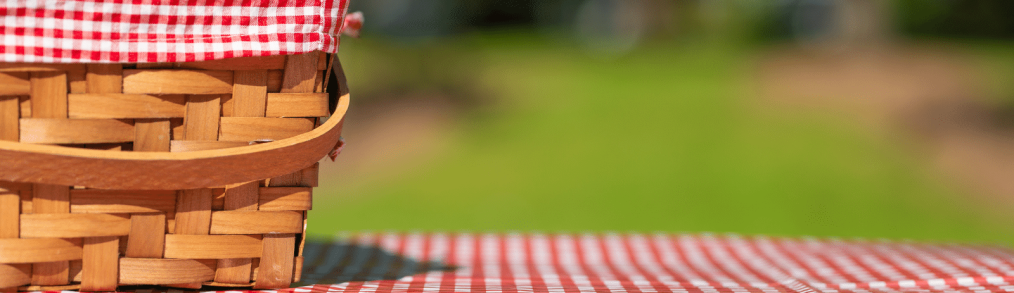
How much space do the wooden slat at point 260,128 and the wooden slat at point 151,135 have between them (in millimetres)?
38

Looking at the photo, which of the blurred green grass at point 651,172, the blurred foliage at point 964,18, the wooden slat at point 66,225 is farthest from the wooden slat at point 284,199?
the blurred foliage at point 964,18

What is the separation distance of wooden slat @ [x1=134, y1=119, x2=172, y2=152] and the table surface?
164 mm

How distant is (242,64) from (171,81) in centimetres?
5

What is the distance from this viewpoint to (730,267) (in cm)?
105

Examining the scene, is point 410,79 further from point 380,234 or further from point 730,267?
point 730,267

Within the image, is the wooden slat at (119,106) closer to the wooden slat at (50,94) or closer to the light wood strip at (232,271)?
the wooden slat at (50,94)

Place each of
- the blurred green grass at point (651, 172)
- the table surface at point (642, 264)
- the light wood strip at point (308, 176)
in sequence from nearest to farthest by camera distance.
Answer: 1. the light wood strip at point (308, 176)
2. the table surface at point (642, 264)
3. the blurred green grass at point (651, 172)

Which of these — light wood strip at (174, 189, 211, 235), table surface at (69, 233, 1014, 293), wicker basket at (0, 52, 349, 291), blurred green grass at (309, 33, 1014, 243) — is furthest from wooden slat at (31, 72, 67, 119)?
blurred green grass at (309, 33, 1014, 243)

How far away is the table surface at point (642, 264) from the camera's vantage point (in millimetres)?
808

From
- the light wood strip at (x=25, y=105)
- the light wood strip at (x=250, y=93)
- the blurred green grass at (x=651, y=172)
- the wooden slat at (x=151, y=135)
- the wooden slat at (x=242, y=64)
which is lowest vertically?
the blurred green grass at (x=651, y=172)

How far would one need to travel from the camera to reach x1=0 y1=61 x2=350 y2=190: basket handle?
1.89 feet

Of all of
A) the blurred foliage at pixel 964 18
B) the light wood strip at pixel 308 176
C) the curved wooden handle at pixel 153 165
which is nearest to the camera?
the curved wooden handle at pixel 153 165

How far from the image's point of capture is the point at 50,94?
0.59 m

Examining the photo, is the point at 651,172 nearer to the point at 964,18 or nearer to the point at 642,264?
the point at 642,264
